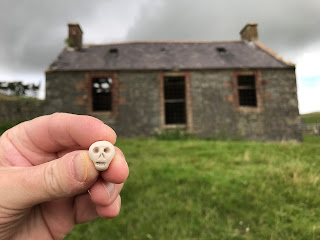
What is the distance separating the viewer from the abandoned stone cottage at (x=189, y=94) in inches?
485

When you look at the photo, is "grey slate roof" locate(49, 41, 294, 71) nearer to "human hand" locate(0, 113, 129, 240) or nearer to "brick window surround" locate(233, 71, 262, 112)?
"brick window surround" locate(233, 71, 262, 112)

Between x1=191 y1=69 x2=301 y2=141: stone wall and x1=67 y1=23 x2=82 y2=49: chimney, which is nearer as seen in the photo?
x1=191 y1=69 x2=301 y2=141: stone wall

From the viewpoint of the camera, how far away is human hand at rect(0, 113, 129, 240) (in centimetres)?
106

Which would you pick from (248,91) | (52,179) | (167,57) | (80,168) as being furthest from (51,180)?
(248,91)

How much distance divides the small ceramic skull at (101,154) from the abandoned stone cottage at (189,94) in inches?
442

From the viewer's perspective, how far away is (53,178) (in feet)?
3.50

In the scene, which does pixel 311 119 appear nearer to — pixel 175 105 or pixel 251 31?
pixel 251 31

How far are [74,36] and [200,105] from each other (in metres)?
8.80

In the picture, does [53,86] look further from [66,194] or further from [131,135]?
→ [66,194]

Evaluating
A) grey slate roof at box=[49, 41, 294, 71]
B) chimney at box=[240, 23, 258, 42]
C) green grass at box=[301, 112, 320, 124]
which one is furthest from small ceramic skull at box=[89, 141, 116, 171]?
green grass at box=[301, 112, 320, 124]

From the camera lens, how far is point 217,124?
12.4 metres

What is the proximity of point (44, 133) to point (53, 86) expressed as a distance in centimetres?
1223

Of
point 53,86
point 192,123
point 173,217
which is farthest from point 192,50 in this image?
point 173,217

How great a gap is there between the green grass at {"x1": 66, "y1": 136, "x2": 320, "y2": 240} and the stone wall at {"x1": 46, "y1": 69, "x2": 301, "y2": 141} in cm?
692
